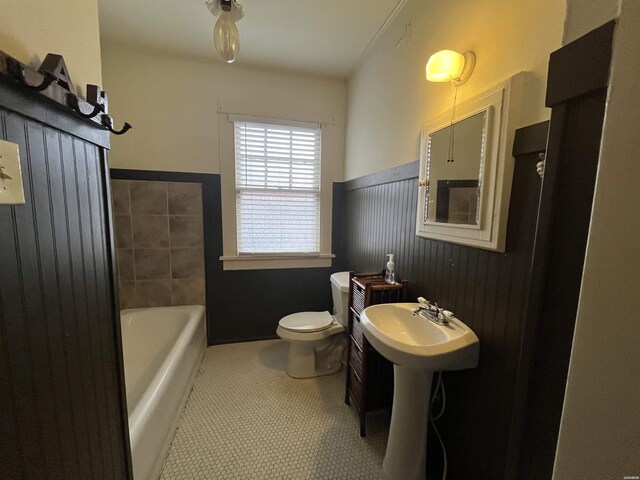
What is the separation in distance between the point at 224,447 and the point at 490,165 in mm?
1955

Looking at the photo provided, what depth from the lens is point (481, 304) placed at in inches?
45.2

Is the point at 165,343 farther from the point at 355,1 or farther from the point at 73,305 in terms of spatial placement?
the point at 355,1

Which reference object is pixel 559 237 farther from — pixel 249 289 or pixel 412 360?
pixel 249 289

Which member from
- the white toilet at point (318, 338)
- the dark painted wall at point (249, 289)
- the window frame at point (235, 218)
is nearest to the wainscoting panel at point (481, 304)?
the white toilet at point (318, 338)

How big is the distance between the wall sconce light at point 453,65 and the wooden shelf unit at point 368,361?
1053 mm

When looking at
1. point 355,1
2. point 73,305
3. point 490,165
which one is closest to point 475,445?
point 490,165

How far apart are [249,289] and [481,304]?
2.04 m

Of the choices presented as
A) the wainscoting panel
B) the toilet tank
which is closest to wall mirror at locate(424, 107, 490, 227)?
the wainscoting panel

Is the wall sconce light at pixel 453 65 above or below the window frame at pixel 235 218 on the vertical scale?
above

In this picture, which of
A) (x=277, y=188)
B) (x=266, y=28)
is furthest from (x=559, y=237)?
(x=277, y=188)

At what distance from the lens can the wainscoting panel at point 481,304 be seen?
0.97 metres

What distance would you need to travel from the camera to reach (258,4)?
1.69 metres

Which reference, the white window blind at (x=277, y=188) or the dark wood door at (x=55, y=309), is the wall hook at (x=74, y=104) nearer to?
the dark wood door at (x=55, y=309)

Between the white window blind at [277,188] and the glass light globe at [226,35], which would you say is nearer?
the glass light globe at [226,35]
